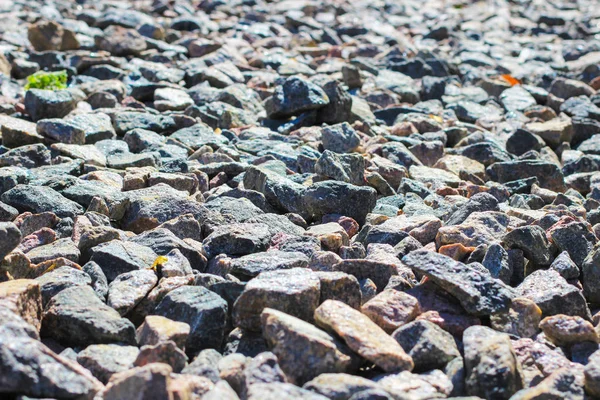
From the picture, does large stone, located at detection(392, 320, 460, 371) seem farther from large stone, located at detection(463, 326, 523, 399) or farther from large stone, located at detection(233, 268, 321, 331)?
large stone, located at detection(233, 268, 321, 331)

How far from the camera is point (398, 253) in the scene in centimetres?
452

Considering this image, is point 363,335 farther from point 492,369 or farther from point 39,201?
point 39,201

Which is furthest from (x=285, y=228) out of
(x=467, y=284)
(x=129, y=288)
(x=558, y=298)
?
(x=558, y=298)

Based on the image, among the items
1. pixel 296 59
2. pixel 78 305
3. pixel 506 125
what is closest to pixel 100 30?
pixel 296 59

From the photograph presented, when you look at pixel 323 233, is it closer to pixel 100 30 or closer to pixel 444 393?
pixel 444 393

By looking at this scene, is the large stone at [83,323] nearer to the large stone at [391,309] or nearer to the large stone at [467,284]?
the large stone at [391,309]

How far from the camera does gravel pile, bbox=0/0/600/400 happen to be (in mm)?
3172

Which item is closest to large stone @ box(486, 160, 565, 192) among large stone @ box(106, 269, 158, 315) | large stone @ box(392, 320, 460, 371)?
large stone @ box(392, 320, 460, 371)

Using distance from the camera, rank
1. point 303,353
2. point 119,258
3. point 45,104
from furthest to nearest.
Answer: point 45,104 → point 119,258 → point 303,353

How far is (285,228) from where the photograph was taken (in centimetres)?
500

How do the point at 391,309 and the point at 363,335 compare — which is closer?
the point at 363,335

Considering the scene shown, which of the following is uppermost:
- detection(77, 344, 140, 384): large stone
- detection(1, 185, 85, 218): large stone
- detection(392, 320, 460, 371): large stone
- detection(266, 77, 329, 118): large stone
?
detection(392, 320, 460, 371): large stone

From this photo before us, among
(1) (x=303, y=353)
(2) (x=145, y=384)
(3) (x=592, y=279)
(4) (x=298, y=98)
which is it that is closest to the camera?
(2) (x=145, y=384)

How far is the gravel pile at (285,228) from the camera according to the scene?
10.4ft
